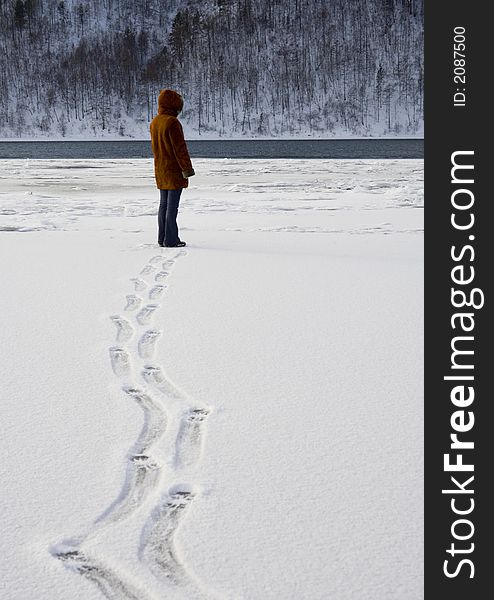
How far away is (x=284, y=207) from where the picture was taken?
39.1 ft

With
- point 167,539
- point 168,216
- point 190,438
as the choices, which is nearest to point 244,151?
point 168,216

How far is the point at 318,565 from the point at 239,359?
6.02 ft

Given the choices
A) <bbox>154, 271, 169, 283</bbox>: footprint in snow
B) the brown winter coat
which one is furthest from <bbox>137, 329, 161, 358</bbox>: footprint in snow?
the brown winter coat

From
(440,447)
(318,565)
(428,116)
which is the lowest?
(318,565)

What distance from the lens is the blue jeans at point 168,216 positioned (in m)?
7.12

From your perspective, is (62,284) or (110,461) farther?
(62,284)

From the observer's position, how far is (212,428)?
2660mm

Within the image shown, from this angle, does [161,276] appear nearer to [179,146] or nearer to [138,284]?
[138,284]

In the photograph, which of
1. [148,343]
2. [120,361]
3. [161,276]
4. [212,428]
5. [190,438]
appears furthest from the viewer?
[161,276]

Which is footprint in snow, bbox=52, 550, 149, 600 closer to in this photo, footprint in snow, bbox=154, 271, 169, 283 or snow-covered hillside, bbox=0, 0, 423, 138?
footprint in snow, bbox=154, 271, 169, 283

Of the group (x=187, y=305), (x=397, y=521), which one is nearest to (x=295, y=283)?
(x=187, y=305)

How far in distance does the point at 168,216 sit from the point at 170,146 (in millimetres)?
687

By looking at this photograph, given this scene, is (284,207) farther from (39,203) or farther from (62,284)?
(62,284)

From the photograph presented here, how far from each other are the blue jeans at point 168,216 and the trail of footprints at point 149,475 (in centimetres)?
320
